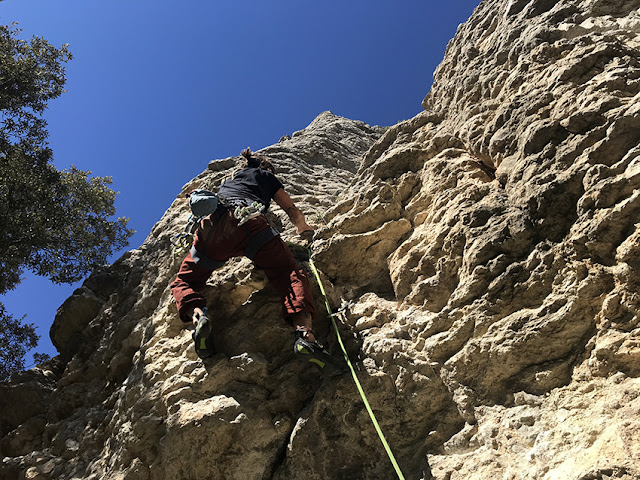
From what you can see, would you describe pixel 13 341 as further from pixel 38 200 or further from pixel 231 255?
pixel 231 255

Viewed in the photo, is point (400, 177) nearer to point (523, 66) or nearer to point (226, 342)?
point (523, 66)

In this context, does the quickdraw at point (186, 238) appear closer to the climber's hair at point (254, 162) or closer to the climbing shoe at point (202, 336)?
the climber's hair at point (254, 162)

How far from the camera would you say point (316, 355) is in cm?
413

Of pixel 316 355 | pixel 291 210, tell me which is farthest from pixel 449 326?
pixel 291 210

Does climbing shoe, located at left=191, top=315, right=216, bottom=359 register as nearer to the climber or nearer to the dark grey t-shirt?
the climber

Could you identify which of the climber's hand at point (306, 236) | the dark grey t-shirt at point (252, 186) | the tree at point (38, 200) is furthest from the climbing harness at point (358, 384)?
the tree at point (38, 200)

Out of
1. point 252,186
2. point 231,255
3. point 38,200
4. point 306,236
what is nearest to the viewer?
point 231,255

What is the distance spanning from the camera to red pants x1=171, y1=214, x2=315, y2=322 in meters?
4.82

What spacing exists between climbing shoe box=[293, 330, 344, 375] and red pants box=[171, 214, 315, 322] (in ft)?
1.75

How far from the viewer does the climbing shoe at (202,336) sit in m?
4.54

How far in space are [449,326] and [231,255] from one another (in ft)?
8.34

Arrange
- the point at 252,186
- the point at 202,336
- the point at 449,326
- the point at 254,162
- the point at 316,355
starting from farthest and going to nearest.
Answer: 1. the point at 254,162
2. the point at 252,186
3. the point at 202,336
4. the point at 316,355
5. the point at 449,326

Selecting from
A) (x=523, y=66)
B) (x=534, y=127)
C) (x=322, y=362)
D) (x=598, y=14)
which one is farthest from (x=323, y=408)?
(x=598, y=14)

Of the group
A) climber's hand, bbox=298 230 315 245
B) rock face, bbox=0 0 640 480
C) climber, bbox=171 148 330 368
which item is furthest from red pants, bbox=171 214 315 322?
climber's hand, bbox=298 230 315 245
